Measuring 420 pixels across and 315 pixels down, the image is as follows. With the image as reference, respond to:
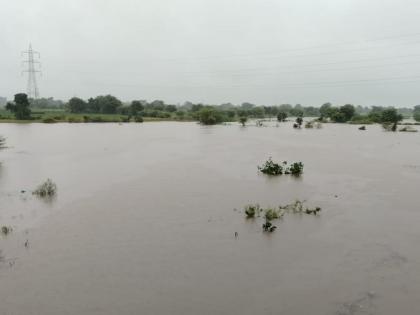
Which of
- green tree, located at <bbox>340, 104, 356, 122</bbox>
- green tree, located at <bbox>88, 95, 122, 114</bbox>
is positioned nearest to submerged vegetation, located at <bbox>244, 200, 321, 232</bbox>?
green tree, located at <bbox>340, 104, 356, 122</bbox>

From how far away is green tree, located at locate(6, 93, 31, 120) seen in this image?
8344 cm

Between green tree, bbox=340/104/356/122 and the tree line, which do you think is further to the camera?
green tree, bbox=340/104/356/122

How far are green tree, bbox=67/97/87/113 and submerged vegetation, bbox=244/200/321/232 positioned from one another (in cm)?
10781

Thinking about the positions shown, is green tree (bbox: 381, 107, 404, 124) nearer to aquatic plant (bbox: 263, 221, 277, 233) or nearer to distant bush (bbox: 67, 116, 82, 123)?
distant bush (bbox: 67, 116, 82, 123)

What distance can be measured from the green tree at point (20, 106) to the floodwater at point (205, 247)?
2569 inches

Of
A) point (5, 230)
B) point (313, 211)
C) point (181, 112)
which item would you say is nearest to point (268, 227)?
point (313, 211)

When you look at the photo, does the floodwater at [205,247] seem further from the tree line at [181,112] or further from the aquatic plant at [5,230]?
the tree line at [181,112]

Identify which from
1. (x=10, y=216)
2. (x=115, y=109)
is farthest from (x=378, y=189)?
(x=115, y=109)

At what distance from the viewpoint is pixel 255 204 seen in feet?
56.3

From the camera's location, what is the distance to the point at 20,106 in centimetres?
8456

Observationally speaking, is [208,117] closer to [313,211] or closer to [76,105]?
[76,105]

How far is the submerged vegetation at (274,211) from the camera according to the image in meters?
14.0

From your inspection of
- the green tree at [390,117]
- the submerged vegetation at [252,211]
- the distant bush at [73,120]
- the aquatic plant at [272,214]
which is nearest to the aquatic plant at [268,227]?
the aquatic plant at [272,214]

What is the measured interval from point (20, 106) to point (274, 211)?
3197 inches
